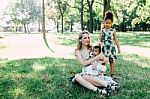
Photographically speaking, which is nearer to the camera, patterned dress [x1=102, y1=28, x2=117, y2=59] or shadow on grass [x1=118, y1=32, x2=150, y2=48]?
patterned dress [x1=102, y1=28, x2=117, y2=59]

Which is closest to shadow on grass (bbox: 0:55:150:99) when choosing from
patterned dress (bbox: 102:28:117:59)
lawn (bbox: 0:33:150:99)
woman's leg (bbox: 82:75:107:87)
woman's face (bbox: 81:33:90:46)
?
lawn (bbox: 0:33:150:99)

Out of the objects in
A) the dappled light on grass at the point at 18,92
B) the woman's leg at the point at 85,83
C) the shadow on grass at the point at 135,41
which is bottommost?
the shadow on grass at the point at 135,41

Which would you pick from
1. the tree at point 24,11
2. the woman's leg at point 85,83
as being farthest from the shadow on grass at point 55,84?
the tree at point 24,11

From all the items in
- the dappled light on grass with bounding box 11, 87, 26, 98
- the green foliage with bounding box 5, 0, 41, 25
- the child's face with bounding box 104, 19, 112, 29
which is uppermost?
the green foliage with bounding box 5, 0, 41, 25

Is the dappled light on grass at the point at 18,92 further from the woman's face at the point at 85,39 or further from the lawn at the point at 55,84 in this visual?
the woman's face at the point at 85,39

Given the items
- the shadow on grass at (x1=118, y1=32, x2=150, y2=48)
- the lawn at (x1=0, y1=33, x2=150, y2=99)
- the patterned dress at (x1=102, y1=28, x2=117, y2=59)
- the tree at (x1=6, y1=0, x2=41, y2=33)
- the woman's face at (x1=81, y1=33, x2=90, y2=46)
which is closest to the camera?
the lawn at (x1=0, y1=33, x2=150, y2=99)

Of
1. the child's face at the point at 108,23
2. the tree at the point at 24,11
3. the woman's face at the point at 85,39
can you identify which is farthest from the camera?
the tree at the point at 24,11

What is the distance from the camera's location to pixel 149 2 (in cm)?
4450

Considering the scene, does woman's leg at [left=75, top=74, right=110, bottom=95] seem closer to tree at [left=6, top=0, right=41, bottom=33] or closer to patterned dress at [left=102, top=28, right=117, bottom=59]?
patterned dress at [left=102, top=28, right=117, bottom=59]

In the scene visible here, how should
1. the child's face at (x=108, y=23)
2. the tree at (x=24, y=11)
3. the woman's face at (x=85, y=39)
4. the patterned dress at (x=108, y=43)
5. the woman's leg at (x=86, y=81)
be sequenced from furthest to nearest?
the tree at (x=24, y=11)
the patterned dress at (x=108, y=43)
the child's face at (x=108, y=23)
the woman's face at (x=85, y=39)
the woman's leg at (x=86, y=81)

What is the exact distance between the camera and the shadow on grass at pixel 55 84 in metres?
7.47

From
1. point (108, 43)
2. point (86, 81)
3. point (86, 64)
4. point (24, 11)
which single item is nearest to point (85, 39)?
point (86, 64)

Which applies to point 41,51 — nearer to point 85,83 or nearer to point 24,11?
point 85,83

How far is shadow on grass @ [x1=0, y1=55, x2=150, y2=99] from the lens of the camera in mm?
7469
